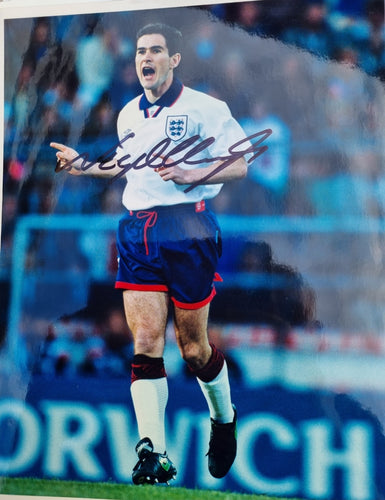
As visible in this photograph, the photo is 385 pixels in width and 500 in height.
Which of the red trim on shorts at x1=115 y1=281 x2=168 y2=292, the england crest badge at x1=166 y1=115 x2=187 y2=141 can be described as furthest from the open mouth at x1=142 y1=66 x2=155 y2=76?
the red trim on shorts at x1=115 y1=281 x2=168 y2=292

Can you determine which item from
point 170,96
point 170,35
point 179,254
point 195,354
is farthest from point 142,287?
point 170,35

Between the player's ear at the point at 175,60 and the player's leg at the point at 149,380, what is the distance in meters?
0.87

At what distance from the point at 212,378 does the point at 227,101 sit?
1.03 m

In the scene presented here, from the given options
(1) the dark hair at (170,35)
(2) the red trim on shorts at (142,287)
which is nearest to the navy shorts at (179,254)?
(2) the red trim on shorts at (142,287)

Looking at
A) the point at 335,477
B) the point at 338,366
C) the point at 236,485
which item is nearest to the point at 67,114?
the point at 338,366

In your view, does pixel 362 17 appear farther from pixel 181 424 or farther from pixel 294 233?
pixel 181 424

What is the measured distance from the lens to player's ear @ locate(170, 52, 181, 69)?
2135mm

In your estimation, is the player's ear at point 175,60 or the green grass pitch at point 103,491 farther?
the player's ear at point 175,60

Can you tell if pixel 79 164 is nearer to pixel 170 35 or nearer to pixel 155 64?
pixel 155 64

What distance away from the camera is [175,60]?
2.14 metres

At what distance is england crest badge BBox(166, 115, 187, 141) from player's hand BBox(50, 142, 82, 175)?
38cm

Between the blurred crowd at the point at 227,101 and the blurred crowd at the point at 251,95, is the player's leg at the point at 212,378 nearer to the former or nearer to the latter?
the blurred crowd at the point at 227,101

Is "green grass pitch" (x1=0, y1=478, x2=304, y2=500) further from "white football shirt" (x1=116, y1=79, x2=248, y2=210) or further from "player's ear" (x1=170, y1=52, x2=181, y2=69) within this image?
"player's ear" (x1=170, y1=52, x2=181, y2=69)

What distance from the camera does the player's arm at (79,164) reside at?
85.1 inches
